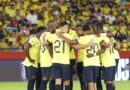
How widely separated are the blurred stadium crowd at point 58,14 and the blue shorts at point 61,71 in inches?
409

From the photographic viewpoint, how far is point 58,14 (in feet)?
94.5

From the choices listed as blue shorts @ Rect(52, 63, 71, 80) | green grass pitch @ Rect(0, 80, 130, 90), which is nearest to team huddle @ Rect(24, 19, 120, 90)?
blue shorts @ Rect(52, 63, 71, 80)

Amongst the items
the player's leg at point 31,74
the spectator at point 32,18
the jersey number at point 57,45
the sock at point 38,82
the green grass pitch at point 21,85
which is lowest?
the green grass pitch at point 21,85

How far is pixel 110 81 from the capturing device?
1550 centimetres

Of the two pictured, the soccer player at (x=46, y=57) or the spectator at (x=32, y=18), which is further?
the spectator at (x=32, y=18)

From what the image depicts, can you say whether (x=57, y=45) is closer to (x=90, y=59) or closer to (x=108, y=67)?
(x=90, y=59)

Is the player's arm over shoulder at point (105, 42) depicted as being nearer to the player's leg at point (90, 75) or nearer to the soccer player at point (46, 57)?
the player's leg at point (90, 75)

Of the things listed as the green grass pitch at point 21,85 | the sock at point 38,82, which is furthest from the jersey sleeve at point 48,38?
the green grass pitch at point 21,85

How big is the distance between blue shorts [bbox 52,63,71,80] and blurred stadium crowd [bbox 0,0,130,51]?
34.1ft

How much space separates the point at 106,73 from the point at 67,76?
1043 millimetres

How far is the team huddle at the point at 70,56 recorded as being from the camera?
14945mm

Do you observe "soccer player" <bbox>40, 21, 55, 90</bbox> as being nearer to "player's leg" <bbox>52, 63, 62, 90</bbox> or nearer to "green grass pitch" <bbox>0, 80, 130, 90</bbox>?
"player's leg" <bbox>52, 63, 62, 90</bbox>

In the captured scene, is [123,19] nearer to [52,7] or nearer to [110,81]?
[52,7]

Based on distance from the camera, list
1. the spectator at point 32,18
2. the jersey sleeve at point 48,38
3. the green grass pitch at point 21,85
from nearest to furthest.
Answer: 1. the jersey sleeve at point 48,38
2. the green grass pitch at point 21,85
3. the spectator at point 32,18
